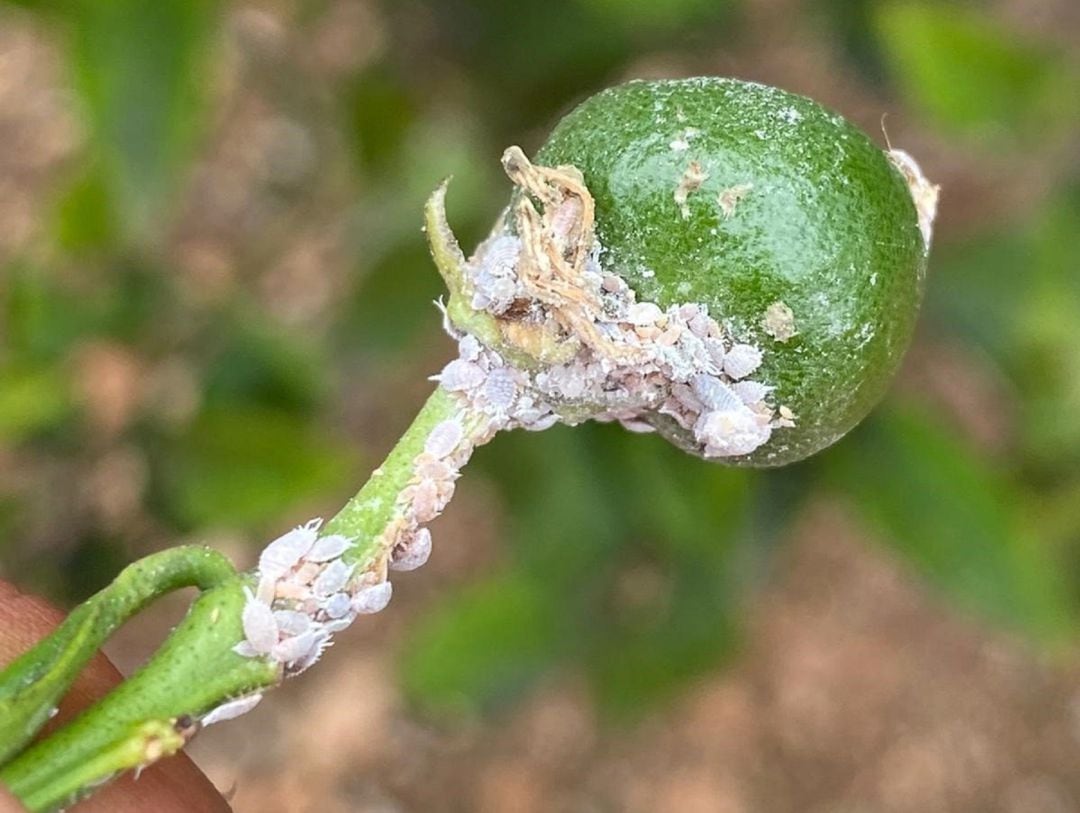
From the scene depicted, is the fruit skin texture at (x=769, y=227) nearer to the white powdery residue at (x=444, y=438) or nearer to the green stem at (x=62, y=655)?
the white powdery residue at (x=444, y=438)

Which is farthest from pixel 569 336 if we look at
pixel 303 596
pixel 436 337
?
pixel 436 337

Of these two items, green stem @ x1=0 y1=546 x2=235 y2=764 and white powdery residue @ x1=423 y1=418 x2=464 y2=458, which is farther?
white powdery residue @ x1=423 y1=418 x2=464 y2=458

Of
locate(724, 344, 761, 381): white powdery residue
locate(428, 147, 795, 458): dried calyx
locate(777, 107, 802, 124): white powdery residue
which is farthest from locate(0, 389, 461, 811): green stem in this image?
locate(777, 107, 802, 124): white powdery residue

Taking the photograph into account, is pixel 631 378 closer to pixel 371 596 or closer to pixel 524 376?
pixel 524 376

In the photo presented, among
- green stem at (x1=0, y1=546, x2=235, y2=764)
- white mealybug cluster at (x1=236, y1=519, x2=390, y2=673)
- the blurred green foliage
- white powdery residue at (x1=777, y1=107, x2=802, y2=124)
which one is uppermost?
the blurred green foliage

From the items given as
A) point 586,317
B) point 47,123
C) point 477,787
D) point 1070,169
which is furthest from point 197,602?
point 47,123

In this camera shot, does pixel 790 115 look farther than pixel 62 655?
Yes

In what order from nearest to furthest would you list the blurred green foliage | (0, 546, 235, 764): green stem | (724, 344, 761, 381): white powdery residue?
(0, 546, 235, 764): green stem
(724, 344, 761, 381): white powdery residue
the blurred green foliage

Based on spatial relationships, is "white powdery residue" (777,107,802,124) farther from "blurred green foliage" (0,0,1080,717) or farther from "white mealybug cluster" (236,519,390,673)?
"blurred green foliage" (0,0,1080,717)
